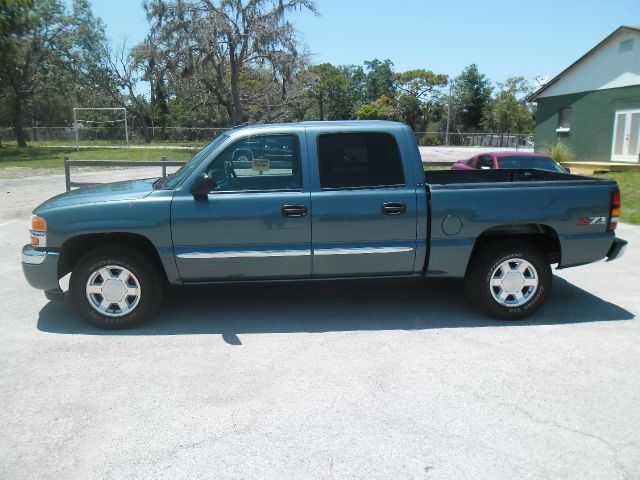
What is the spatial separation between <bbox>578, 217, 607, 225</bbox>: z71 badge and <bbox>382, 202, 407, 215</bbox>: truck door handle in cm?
176

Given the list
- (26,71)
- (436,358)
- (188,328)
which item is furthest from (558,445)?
(26,71)

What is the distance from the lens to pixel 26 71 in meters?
40.4

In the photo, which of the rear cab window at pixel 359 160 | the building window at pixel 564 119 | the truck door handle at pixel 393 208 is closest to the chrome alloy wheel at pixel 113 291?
the rear cab window at pixel 359 160

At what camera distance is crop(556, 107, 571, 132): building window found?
26312 millimetres

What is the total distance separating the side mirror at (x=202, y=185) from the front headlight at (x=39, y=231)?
4.74 ft

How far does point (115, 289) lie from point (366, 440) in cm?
289

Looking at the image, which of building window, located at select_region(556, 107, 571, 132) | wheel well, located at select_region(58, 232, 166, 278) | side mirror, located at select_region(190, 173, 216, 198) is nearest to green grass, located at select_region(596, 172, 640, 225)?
building window, located at select_region(556, 107, 571, 132)

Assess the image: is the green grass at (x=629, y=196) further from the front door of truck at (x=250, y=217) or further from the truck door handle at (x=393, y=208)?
the front door of truck at (x=250, y=217)

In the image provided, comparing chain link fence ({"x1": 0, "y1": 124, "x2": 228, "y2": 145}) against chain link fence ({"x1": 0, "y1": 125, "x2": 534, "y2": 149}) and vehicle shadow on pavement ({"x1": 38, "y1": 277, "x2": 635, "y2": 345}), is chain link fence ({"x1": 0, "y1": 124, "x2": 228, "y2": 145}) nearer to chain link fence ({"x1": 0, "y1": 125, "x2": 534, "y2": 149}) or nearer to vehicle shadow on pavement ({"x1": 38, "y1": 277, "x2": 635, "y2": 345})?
chain link fence ({"x1": 0, "y1": 125, "x2": 534, "y2": 149})

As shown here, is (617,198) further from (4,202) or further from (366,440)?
(4,202)

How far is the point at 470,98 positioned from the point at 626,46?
175 feet

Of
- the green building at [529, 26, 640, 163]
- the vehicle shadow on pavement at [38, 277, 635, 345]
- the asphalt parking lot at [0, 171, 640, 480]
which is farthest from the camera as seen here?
the green building at [529, 26, 640, 163]

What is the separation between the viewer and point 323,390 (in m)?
3.88

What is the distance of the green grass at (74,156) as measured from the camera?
27297 millimetres
